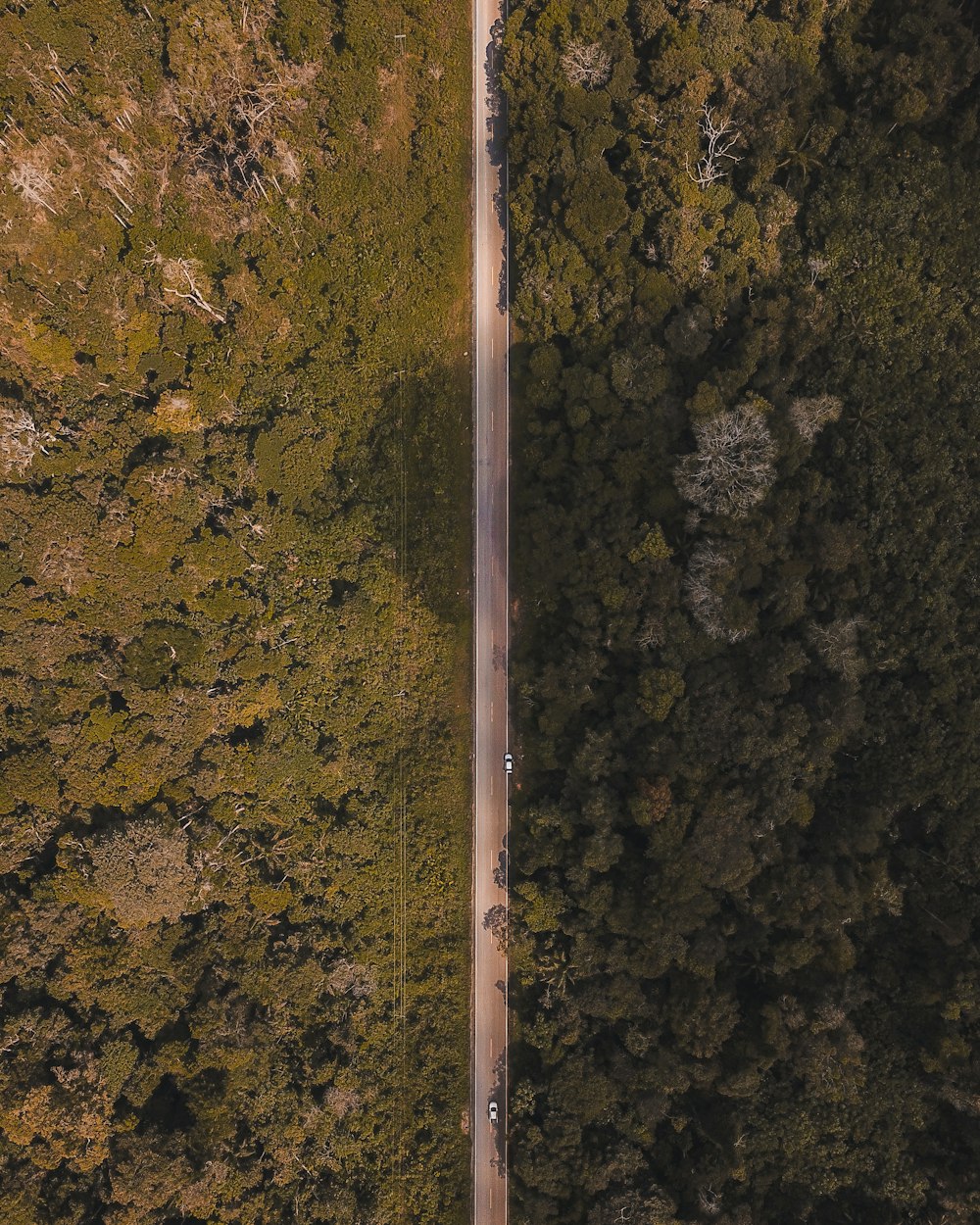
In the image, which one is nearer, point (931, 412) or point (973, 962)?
point (973, 962)

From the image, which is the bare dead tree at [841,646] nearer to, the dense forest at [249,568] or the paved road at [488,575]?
the paved road at [488,575]

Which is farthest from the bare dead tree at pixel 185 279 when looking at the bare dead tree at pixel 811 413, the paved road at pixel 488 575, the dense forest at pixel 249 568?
the bare dead tree at pixel 811 413

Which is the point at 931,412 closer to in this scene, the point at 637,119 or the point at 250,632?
the point at 637,119

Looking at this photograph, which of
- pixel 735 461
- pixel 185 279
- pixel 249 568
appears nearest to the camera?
pixel 735 461

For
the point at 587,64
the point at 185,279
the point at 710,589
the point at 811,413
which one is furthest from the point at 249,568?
the point at 587,64

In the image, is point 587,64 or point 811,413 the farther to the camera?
point 587,64

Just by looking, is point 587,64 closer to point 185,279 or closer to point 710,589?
point 185,279

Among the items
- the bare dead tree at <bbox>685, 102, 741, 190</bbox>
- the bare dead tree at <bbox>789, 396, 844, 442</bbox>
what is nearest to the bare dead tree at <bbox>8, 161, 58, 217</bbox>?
the bare dead tree at <bbox>685, 102, 741, 190</bbox>

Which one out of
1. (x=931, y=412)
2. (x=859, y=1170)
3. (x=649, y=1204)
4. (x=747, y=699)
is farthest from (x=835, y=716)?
(x=649, y=1204)
